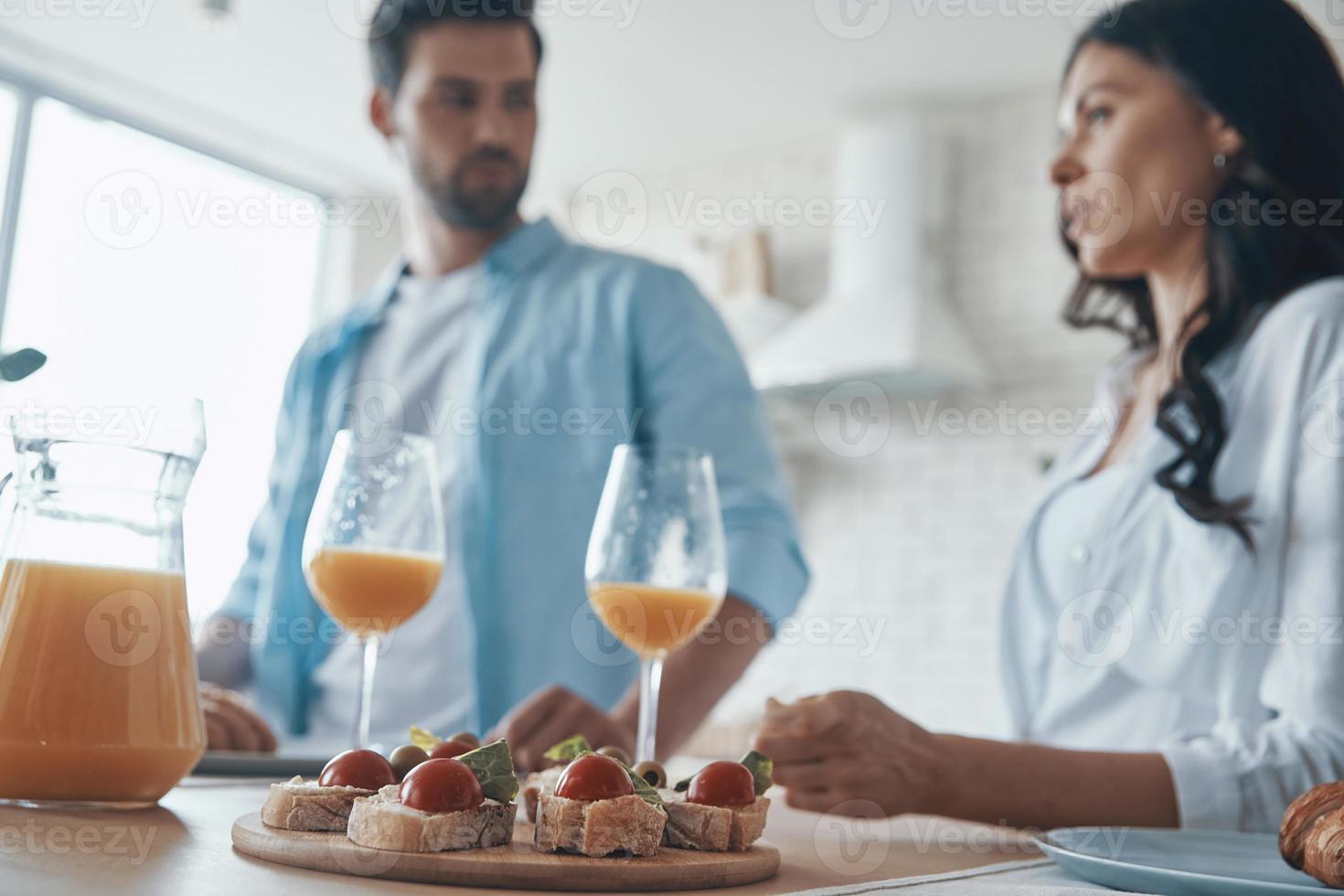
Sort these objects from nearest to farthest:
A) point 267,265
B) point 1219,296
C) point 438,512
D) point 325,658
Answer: point 438,512 → point 1219,296 → point 325,658 → point 267,265

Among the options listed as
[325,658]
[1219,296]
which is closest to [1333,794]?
[1219,296]

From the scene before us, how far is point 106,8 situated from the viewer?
14.6 feet

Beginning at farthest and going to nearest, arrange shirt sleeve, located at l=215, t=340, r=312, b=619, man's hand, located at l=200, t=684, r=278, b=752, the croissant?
shirt sleeve, located at l=215, t=340, r=312, b=619 < man's hand, located at l=200, t=684, r=278, b=752 < the croissant

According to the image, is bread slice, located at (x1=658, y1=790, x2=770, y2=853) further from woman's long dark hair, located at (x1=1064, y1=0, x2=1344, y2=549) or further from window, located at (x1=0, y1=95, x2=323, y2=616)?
window, located at (x1=0, y1=95, x2=323, y2=616)

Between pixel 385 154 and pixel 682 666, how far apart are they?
15.9ft

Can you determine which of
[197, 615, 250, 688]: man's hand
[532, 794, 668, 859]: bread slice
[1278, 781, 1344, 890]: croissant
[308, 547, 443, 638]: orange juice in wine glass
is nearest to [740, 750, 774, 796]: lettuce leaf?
[532, 794, 668, 859]: bread slice

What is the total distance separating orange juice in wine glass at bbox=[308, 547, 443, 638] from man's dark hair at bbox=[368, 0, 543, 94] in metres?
1.09

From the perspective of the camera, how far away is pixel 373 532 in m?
1.04

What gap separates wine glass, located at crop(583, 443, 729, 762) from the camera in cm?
98

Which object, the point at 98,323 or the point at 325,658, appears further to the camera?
the point at 98,323

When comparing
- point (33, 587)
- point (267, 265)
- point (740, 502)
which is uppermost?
point (267, 265)

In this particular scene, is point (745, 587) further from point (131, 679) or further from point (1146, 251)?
point (131, 679)

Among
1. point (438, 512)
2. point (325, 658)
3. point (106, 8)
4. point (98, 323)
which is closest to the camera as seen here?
point (438, 512)

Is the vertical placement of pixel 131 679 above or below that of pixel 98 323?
below
